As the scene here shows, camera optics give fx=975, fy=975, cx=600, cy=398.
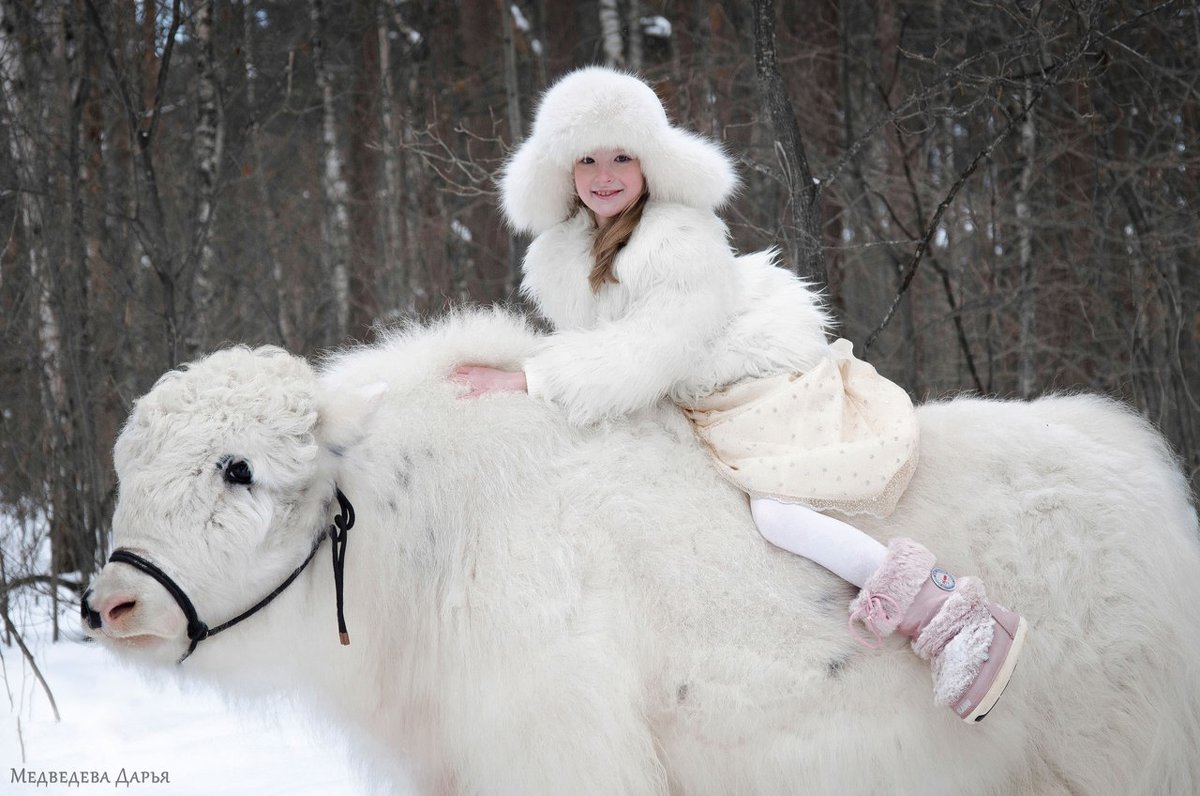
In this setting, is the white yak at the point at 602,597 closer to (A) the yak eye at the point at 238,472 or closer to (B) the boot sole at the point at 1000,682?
(A) the yak eye at the point at 238,472

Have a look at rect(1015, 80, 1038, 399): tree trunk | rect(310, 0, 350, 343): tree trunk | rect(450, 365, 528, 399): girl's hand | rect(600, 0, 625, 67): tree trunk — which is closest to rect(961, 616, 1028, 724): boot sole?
rect(450, 365, 528, 399): girl's hand

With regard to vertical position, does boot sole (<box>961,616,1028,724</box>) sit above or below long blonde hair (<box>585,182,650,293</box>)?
below

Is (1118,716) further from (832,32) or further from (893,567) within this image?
(832,32)

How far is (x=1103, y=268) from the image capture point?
298 inches

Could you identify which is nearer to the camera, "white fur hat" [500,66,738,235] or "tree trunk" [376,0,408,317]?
"white fur hat" [500,66,738,235]

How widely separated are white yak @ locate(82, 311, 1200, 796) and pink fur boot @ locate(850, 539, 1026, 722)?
0.39ft

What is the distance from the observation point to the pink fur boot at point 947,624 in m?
2.46

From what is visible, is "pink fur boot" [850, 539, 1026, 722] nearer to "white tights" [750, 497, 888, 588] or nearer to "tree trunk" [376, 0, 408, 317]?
"white tights" [750, 497, 888, 588]

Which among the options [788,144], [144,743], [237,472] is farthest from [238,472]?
[788,144]

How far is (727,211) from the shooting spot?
8.70m

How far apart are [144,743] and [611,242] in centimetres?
327

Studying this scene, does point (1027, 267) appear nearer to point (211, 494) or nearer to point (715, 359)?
point (715, 359)

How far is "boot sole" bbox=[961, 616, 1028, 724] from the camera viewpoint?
2.45 m

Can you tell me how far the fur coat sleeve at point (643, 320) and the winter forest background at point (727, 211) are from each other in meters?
0.87
